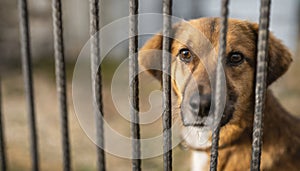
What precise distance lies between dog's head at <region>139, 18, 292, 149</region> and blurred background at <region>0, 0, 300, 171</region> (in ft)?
4.95

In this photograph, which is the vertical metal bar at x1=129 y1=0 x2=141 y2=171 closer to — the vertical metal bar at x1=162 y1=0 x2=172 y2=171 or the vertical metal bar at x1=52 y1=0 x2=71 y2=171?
the vertical metal bar at x1=162 y1=0 x2=172 y2=171

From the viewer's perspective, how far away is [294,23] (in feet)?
23.1

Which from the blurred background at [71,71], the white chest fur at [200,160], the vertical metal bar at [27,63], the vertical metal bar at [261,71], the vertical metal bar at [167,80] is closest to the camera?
the vertical metal bar at [261,71]

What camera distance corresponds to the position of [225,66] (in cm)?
191

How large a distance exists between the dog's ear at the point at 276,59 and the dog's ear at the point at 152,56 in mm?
496

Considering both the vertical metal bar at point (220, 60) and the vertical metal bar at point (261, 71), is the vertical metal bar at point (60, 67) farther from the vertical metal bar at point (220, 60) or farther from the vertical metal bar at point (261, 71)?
the vertical metal bar at point (261, 71)

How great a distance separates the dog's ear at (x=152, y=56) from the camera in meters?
2.16

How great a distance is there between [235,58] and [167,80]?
67 cm

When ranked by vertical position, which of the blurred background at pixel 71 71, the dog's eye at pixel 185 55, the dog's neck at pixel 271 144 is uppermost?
the dog's eye at pixel 185 55

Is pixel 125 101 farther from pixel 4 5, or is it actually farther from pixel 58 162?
pixel 4 5

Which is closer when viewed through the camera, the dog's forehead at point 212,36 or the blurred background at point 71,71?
the dog's forehead at point 212,36

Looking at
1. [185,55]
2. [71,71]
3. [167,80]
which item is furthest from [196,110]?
[71,71]

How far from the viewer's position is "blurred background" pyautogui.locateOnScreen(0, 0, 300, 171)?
4.25 metres

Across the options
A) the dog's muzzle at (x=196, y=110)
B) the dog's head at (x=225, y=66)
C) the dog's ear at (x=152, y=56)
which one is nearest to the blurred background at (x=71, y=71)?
the dog's ear at (x=152, y=56)
